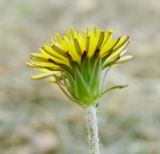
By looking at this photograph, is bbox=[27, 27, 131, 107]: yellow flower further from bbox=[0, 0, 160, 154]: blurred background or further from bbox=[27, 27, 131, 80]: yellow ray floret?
bbox=[0, 0, 160, 154]: blurred background

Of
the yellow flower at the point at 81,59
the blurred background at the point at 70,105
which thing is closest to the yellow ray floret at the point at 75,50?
the yellow flower at the point at 81,59

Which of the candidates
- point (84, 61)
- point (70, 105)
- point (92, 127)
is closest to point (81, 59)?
point (84, 61)

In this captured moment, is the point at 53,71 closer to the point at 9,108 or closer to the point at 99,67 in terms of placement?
the point at 99,67

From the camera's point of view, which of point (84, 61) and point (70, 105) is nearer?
point (84, 61)

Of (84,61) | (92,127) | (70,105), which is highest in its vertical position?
(70,105)

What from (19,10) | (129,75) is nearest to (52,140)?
(129,75)

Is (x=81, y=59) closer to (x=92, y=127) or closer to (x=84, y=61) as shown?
(x=84, y=61)
